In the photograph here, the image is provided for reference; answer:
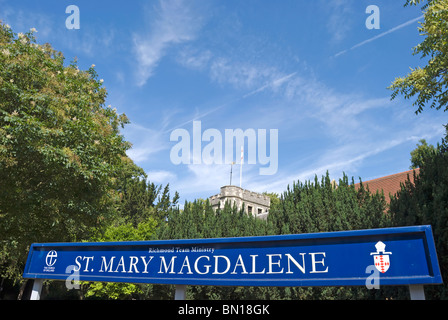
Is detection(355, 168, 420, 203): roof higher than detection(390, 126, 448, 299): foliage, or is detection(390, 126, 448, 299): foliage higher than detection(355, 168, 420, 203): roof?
detection(355, 168, 420, 203): roof

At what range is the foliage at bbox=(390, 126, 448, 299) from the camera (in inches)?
303

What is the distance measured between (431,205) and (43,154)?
13.4 m

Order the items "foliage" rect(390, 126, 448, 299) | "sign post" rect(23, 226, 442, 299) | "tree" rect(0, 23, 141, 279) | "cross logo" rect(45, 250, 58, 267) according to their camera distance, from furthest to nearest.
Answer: "tree" rect(0, 23, 141, 279)
"foliage" rect(390, 126, 448, 299)
"cross logo" rect(45, 250, 58, 267)
"sign post" rect(23, 226, 442, 299)

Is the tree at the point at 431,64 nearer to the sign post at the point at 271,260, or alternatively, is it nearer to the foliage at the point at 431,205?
the foliage at the point at 431,205

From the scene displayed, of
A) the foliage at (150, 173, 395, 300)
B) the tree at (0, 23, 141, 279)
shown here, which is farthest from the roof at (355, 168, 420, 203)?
the tree at (0, 23, 141, 279)

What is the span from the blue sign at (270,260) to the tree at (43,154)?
7793 mm

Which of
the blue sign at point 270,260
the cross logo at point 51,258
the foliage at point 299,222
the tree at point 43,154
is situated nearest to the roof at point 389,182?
the foliage at point 299,222

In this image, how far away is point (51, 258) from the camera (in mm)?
6797

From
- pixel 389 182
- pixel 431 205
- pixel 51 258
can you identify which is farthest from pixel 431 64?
pixel 389 182

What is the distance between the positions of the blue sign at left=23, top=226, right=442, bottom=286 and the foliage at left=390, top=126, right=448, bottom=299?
4618 mm

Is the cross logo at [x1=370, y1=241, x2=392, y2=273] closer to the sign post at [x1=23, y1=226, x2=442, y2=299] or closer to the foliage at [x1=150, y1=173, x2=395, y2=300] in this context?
the sign post at [x1=23, y1=226, x2=442, y2=299]

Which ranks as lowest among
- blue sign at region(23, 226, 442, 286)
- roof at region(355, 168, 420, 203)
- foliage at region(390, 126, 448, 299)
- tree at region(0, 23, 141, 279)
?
blue sign at region(23, 226, 442, 286)
